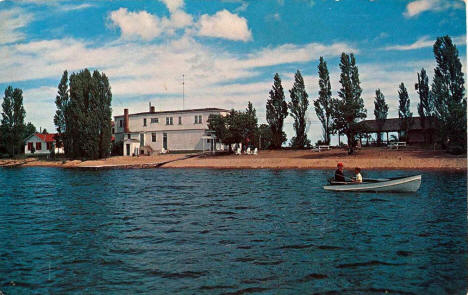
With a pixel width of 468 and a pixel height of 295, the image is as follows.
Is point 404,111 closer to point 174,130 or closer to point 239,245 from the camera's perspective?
point 174,130

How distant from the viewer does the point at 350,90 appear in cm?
5775

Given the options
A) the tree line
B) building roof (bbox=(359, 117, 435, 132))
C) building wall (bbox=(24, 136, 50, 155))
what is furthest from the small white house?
building roof (bbox=(359, 117, 435, 132))

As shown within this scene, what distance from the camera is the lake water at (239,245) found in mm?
9858

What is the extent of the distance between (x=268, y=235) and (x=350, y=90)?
4737 centimetres

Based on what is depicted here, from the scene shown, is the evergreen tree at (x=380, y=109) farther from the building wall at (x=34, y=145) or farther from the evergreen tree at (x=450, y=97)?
the building wall at (x=34, y=145)

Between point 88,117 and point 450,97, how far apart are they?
51.5 m

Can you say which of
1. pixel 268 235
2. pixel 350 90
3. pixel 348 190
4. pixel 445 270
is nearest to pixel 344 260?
pixel 445 270

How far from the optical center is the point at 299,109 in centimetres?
6266

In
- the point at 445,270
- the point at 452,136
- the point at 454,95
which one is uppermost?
the point at 454,95

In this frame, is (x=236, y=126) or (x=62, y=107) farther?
(x=62, y=107)

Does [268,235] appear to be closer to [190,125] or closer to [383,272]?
[383,272]

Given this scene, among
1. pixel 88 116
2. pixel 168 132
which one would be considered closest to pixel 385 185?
pixel 168 132

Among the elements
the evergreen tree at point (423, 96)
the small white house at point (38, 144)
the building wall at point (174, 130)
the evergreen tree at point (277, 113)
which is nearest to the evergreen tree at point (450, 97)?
the evergreen tree at point (423, 96)

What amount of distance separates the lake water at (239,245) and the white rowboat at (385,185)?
0.65 meters
